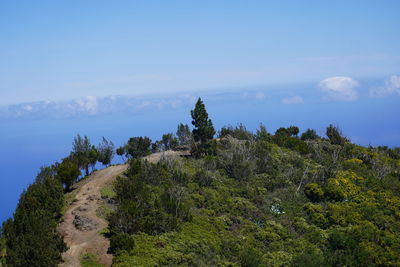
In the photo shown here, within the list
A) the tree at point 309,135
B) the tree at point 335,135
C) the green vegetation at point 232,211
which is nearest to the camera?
the green vegetation at point 232,211

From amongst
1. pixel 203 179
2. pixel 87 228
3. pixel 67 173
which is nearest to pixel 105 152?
pixel 67 173

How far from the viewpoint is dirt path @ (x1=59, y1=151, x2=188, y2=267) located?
27275 millimetres

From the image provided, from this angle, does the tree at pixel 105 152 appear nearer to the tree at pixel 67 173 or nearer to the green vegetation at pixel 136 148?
the green vegetation at pixel 136 148

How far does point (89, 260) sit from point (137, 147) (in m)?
38.1

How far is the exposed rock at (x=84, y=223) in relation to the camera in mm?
31600

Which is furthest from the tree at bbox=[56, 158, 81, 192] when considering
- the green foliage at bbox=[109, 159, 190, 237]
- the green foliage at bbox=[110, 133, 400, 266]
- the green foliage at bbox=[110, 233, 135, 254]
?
the green foliage at bbox=[110, 233, 135, 254]

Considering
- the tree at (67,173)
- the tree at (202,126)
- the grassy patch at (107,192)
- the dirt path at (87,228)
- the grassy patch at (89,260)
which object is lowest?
the grassy patch at (89,260)

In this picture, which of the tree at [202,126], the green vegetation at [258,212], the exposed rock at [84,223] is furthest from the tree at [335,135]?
the exposed rock at [84,223]

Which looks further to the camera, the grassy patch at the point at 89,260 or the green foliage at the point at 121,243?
the green foliage at the point at 121,243

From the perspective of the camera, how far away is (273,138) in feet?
222

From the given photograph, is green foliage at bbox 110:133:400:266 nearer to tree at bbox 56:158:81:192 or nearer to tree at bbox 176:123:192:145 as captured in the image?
tree at bbox 56:158:81:192

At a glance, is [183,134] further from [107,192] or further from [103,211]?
[103,211]

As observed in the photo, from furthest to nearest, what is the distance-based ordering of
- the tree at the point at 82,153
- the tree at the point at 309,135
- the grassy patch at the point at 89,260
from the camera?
the tree at the point at 309,135, the tree at the point at 82,153, the grassy patch at the point at 89,260

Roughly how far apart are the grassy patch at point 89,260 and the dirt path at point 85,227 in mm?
308
